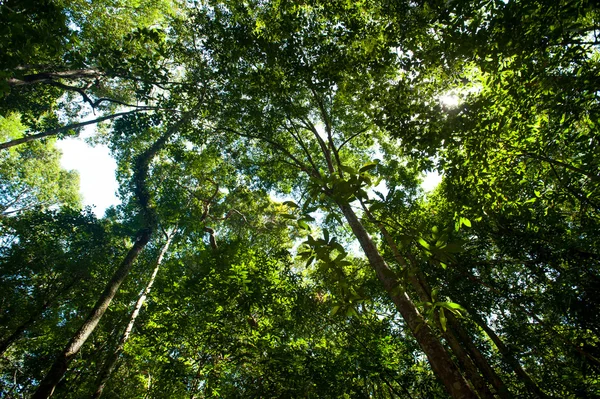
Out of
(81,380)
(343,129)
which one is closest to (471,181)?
(343,129)

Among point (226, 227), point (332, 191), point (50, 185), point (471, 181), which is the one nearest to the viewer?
point (332, 191)

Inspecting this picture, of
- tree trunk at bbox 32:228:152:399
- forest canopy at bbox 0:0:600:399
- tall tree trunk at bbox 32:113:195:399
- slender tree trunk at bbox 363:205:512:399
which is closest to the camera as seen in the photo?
forest canopy at bbox 0:0:600:399

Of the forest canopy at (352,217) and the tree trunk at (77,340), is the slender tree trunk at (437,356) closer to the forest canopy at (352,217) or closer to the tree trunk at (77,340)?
the forest canopy at (352,217)

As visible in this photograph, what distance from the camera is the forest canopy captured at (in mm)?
2887

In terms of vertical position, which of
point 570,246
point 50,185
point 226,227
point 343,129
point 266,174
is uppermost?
point 50,185

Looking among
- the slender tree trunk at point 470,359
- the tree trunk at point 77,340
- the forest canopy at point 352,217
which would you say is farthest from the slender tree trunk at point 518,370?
the tree trunk at point 77,340

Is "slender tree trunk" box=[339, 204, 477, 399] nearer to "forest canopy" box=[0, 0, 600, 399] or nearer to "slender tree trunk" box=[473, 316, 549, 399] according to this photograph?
"forest canopy" box=[0, 0, 600, 399]

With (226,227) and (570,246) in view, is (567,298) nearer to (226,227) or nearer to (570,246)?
(570,246)

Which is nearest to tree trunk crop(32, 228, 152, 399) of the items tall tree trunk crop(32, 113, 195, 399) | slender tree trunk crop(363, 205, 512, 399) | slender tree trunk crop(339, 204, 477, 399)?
tall tree trunk crop(32, 113, 195, 399)

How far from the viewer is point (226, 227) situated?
57.4 ft

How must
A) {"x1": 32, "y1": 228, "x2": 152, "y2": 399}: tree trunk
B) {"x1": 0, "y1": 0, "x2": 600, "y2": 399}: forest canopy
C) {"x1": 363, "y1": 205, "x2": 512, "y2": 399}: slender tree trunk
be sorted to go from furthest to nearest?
{"x1": 32, "y1": 228, "x2": 152, "y2": 399}: tree trunk < {"x1": 363, "y1": 205, "x2": 512, "y2": 399}: slender tree trunk < {"x1": 0, "y1": 0, "x2": 600, "y2": 399}: forest canopy

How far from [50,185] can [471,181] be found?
30672 millimetres

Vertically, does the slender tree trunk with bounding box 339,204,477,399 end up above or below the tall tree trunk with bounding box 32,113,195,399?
below

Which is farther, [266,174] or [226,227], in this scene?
[226,227]
